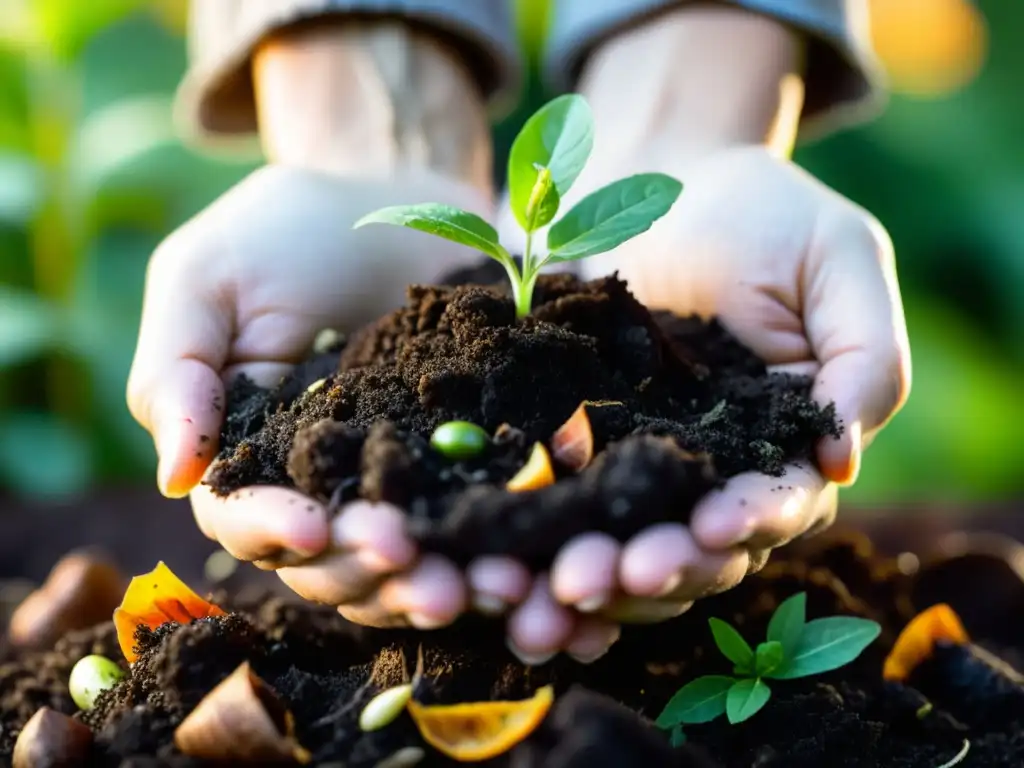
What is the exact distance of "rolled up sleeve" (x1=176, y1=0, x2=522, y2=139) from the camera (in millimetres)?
1546

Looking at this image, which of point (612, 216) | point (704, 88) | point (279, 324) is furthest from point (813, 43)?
point (279, 324)

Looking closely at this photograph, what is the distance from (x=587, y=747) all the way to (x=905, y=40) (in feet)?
9.11

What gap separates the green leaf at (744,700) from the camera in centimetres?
83

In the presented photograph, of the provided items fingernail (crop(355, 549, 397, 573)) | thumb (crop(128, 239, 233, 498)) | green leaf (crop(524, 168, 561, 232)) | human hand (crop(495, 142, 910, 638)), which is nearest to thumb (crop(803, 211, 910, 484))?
human hand (crop(495, 142, 910, 638))

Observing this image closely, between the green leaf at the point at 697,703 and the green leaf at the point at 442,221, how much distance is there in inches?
17.2

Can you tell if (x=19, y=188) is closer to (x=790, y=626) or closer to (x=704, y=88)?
(x=704, y=88)

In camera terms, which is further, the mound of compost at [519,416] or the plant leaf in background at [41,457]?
the plant leaf in background at [41,457]

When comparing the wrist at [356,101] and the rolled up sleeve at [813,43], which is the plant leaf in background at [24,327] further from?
the rolled up sleeve at [813,43]

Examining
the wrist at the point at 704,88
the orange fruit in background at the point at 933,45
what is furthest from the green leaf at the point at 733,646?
the orange fruit in background at the point at 933,45

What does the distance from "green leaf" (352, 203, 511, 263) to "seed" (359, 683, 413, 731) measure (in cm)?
40

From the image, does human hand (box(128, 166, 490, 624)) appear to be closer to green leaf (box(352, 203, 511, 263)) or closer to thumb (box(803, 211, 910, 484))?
green leaf (box(352, 203, 511, 263))

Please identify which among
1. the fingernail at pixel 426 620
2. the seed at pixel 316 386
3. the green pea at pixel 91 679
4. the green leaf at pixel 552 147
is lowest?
the green pea at pixel 91 679

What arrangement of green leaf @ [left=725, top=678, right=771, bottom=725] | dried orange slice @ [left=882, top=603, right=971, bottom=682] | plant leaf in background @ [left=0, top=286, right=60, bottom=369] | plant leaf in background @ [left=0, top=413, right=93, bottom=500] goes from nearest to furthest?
green leaf @ [left=725, top=678, right=771, bottom=725] < dried orange slice @ [left=882, top=603, right=971, bottom=682] < plant leaf in background @ [left=0, top=286, right=60, bottom=369] < plant leaf in background @ [left=0, top=413, right=93, bottom=500]

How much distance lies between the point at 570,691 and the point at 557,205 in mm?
448
